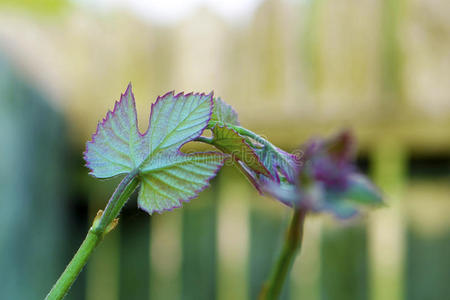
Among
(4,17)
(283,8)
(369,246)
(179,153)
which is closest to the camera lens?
(179,153)

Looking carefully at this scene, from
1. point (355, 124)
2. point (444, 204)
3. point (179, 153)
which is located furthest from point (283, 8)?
point (179, 153)

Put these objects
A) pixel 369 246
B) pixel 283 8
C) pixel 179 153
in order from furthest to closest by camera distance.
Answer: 1. pixel 283 8
2. pixel 369 246
3. pixel 179 153

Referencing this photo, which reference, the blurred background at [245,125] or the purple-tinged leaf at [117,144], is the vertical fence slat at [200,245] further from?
the purple-tinged leaf at [117,144]

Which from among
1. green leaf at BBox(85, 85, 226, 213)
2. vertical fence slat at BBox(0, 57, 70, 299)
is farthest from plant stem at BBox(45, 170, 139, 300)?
vertical fence slat at BBox(0, 57, 70, 299)

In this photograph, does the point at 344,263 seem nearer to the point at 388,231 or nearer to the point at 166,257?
the point at 388,231

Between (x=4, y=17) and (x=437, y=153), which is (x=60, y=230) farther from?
(x=437, y=153)

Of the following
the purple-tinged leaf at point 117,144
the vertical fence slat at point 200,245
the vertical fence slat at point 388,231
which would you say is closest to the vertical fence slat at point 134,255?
the vertical fence slat at point 200,245

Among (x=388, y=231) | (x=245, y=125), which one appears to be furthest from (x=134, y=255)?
(x=388, y=231)
